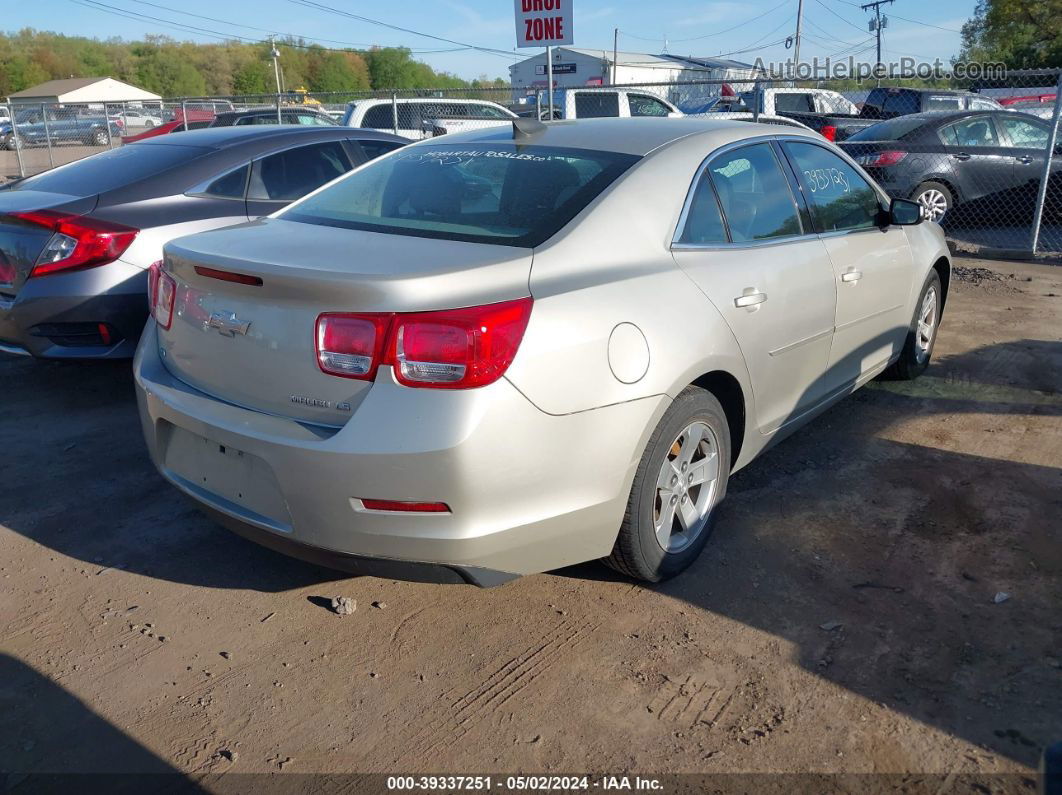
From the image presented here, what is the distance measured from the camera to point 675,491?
10.8 ft

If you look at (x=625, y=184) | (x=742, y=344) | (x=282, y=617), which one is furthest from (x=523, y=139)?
(x=282, y=617)

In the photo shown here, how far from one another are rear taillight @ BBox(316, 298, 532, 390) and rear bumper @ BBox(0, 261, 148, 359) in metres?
2.97

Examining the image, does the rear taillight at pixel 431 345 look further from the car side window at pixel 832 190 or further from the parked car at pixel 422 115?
the parked car at pixel 422 115

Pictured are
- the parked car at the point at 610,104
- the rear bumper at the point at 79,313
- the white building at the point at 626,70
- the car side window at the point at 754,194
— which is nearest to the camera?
the car side window at the point at 754,194

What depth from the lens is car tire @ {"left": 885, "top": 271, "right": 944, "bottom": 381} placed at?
5312mm

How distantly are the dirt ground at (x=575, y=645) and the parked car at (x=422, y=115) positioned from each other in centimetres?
1085

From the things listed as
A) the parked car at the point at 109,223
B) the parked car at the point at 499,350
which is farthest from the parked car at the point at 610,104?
the parked car at the point at 499,350

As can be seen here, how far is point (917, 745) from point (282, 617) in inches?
83.6

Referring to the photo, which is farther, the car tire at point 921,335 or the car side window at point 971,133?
the car side window at point 971,133

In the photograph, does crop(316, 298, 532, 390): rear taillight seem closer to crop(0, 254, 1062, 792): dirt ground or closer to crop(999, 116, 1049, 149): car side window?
crop(0, 254, 1062, 792): dirt ground

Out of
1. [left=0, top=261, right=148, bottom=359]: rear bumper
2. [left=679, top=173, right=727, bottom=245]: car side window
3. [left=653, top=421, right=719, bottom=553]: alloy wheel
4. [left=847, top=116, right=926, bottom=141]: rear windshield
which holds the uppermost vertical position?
[left=847, top=116, right=926, bottom=141]: rear windshield

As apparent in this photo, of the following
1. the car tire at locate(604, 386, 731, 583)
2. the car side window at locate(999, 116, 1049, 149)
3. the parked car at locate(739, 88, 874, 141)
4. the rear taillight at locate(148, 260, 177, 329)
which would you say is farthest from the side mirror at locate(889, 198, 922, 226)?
the parked car at locate(739, 88, 874, 141)

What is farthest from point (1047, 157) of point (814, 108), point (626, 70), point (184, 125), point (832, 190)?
point (626, 70)

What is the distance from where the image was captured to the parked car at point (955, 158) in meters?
10.8
